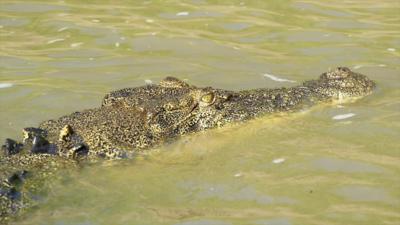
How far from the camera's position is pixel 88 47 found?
36.8 ft

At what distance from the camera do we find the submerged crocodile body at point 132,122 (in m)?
6.25

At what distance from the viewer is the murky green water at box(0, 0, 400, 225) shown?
570 centimetres

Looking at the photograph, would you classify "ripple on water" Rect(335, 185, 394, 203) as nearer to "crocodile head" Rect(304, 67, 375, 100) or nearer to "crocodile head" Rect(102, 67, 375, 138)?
"crocodile head" Rect(102, 67, 375, 138)

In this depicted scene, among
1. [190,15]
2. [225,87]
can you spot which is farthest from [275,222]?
[190,15]

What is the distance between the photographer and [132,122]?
665 cm

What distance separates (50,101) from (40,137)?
266 cm

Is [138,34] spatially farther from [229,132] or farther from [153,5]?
[229,132]

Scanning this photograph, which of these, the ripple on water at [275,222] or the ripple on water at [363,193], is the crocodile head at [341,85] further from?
the ripple on water at [275,222]

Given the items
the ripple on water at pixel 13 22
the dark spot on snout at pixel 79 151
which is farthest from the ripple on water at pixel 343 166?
the ripple on water at pixel 13 22

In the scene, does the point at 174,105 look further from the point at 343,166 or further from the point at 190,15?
the point at 190,15

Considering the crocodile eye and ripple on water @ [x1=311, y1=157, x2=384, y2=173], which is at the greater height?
the crocodile eye

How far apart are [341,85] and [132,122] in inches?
108

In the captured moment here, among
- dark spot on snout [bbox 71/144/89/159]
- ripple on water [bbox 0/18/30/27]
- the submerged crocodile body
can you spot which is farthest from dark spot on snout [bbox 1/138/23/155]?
ripple on water [bbox 0/18/30/27]

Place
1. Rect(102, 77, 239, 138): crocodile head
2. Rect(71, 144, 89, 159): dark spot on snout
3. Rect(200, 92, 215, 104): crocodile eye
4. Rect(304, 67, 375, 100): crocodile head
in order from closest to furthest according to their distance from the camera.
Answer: Rect(71, 144, 89, 159): dark spot on snout < Rect(102, 77, 239, 138): crocodile head < Rect(200, 92, 215, 104): crocodile eye < Rect(304, 67, 375, 100): crocodile head
